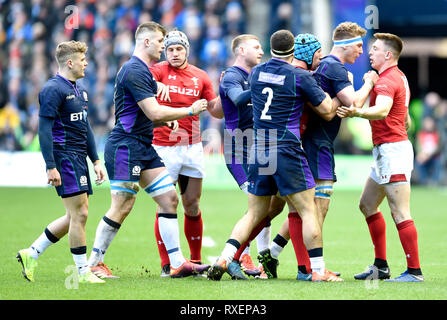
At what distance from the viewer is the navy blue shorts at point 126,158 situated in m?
7.84

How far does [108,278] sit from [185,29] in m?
16.7

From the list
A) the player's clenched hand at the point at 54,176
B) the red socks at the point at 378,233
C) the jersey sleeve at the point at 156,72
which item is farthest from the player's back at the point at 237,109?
the player's clenched hand at the point at 54,176

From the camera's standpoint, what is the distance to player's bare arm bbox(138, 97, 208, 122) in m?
7.60

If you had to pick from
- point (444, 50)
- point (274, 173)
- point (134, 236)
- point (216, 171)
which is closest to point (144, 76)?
point (274, 173)

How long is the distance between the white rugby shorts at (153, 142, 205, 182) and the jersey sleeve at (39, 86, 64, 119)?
174 cm

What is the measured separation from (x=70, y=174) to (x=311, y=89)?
242 centimetres

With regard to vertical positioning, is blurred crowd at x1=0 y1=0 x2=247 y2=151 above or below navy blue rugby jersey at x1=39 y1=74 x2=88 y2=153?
above

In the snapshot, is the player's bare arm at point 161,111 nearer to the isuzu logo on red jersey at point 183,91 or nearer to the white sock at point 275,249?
the isuzu logo on red jersey at point 183,91

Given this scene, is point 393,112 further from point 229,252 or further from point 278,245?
point 229,252

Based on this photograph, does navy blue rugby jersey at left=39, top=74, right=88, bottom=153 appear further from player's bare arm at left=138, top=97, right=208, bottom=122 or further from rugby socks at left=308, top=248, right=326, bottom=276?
rugby socks at left=308, top=248, right=326, bottom=276

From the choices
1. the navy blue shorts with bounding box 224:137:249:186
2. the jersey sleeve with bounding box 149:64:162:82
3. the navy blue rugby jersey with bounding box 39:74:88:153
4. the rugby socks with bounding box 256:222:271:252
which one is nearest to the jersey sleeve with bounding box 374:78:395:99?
the navy blue shorts with bounding box 224:137:249:186

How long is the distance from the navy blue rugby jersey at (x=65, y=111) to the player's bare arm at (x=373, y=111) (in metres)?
2.51

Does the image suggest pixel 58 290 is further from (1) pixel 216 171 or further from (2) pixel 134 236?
(1) pixel 216 171

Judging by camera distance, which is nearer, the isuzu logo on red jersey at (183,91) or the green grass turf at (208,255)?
the green grass turf at (208,255)
